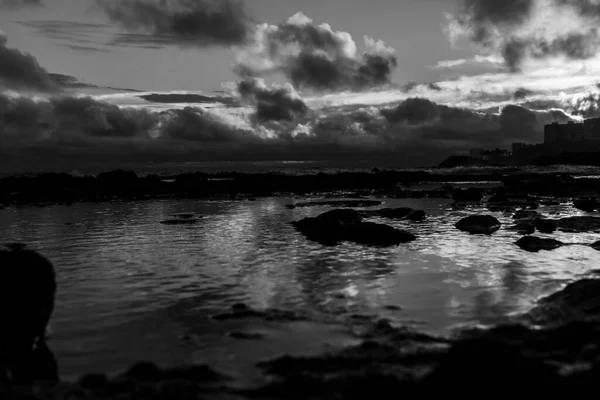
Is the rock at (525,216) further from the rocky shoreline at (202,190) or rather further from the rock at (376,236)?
the rocky shoreline at (202,190)

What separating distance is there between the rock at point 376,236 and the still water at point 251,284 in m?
0.72

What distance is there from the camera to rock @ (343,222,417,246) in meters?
20.2

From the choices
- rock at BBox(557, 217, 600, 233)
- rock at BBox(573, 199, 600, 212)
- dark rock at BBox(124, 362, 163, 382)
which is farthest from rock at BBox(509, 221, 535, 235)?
dark rock at BBox(124, 362, 163, 382)

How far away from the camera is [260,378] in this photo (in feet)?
24.9

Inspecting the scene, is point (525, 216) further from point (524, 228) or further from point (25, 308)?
point (25, 308)

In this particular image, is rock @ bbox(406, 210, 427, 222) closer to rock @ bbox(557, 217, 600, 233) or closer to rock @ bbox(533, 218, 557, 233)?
rock @ bbox(533, 218, 557, 233)

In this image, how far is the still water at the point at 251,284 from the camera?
9.23 m

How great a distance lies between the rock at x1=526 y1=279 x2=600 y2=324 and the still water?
55 cm

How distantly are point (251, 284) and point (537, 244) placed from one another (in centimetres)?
1084

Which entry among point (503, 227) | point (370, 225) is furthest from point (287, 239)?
point (503, 227)

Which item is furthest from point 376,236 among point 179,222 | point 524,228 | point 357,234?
point 179,222

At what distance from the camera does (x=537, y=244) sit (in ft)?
61.6

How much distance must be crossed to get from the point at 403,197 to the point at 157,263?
1425 inches

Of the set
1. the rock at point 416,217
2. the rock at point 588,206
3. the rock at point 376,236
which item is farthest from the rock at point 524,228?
the rock at point 588,206
